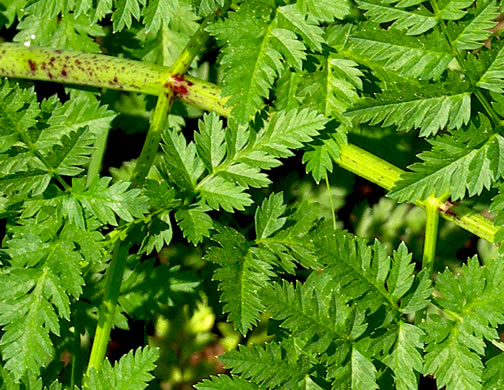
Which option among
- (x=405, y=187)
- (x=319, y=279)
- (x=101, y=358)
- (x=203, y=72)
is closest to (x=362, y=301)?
(x=319, y=279)

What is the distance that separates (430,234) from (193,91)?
93 centimetres

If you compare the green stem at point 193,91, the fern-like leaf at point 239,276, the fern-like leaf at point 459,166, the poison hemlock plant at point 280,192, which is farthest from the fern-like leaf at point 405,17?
the fern-like leaf at point 239,276

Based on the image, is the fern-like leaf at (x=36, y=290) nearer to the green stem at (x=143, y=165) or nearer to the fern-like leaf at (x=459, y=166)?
the green stem at (x=143, y=165)

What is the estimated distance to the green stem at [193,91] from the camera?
2.29 metres

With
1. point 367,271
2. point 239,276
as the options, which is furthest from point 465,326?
point 239,276

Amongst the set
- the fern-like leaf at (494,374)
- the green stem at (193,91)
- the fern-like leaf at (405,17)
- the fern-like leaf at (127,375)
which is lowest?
the fern-like leaf at (127,375)

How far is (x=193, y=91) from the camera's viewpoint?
2520 mm

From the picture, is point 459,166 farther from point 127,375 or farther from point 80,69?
point 80,69

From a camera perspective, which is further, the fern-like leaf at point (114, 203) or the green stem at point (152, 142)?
the green stem at point (152, 142)

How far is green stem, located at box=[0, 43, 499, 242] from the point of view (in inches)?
90.2

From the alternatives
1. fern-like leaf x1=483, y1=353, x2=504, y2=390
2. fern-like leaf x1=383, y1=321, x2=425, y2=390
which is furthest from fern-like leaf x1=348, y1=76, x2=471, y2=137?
fern-like leaf x1=483, y1=353, x2=504, y2=390

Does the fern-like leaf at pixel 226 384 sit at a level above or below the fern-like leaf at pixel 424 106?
below

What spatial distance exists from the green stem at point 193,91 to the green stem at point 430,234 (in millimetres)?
23

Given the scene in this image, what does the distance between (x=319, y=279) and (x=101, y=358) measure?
709mm
